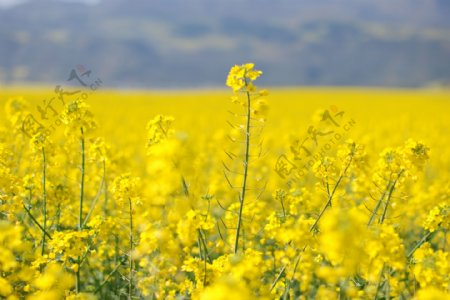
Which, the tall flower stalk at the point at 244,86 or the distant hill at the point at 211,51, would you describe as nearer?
the tall flower stalk at the point at 244,86

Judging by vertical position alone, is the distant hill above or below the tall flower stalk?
above

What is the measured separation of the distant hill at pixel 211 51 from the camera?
412ft

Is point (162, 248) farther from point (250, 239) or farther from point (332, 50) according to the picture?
point (332, 50)

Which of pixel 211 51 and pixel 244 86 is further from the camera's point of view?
pixel 211 51

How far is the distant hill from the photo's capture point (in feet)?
412

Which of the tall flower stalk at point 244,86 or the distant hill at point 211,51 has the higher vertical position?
the distant hill at point 211,51

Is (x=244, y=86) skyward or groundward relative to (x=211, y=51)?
groundward

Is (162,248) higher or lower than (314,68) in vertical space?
lower

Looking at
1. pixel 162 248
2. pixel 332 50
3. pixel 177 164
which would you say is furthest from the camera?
pixel 332 50

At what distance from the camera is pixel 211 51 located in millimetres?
149250

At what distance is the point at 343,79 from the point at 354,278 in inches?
5881

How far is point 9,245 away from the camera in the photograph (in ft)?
8.44

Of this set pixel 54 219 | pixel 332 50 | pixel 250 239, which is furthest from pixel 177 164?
pixel 332 50

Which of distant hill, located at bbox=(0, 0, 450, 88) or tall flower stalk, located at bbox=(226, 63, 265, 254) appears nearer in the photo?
tall flower stalk, located at bbox=(226, 63, 265, 254)
